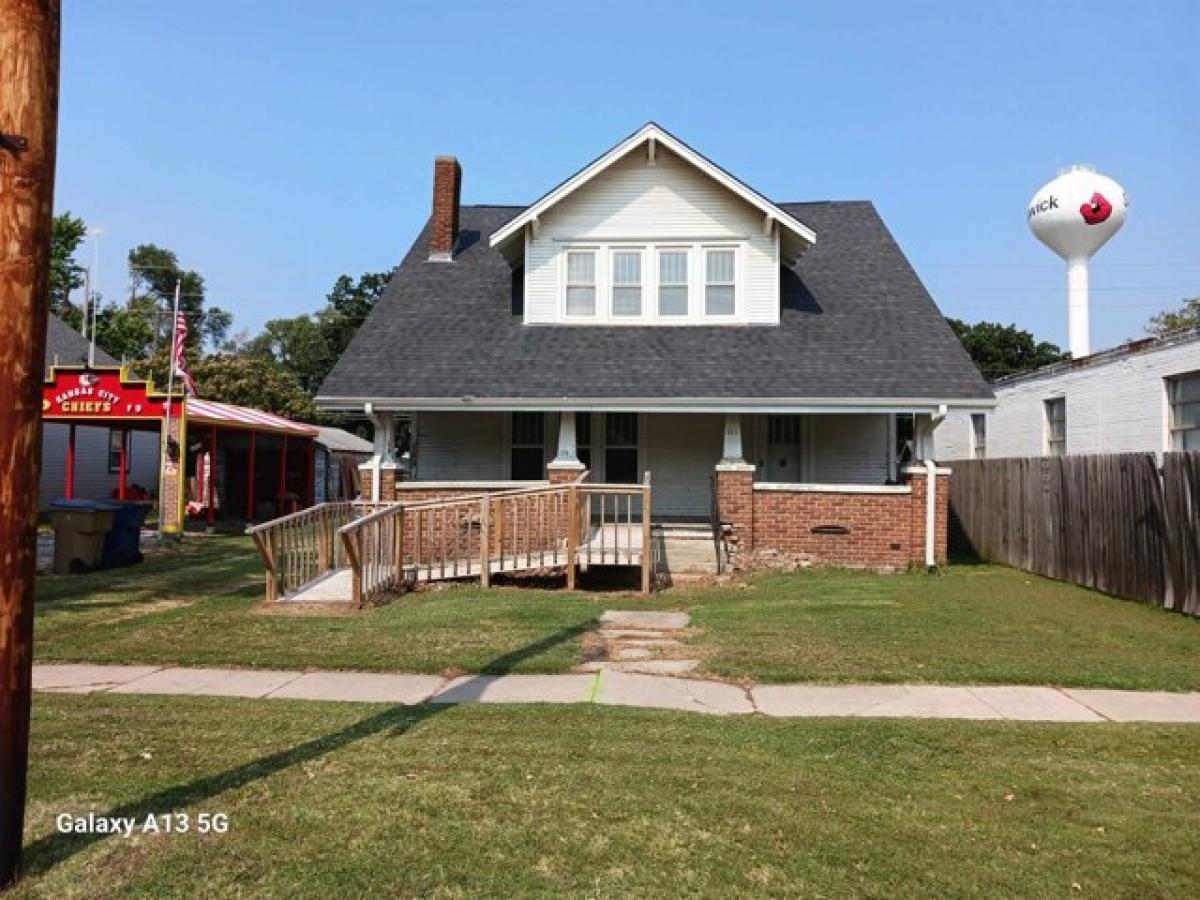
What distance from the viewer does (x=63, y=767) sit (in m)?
4.83

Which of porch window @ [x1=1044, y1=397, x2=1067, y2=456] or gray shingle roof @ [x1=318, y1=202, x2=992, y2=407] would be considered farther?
porch window @ [x1=1044, y1=397, x2=1067, y2=456]

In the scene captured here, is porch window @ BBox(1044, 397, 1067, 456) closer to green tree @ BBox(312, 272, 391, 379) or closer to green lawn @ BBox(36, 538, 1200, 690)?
green lawn @ BBox(36, 538, 1200, 690)

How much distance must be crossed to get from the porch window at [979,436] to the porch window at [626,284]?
32.6 feet

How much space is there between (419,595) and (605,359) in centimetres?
554

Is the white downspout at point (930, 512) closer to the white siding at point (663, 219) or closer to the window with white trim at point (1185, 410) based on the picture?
the white siding at point (663, 219)

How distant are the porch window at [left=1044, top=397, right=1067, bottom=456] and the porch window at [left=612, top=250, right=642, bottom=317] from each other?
29.0 feet

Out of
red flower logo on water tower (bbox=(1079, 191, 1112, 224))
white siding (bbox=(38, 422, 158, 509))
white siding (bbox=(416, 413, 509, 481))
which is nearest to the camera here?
white siding (bbox=(416, 413, 509, 481))

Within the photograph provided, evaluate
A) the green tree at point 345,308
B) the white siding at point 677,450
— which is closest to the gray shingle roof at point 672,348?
the white siding at point 677,450

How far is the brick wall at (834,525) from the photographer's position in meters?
14.0

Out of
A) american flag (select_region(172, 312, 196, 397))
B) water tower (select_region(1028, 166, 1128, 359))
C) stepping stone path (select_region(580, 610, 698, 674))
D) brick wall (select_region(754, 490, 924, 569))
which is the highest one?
water tower (select_region(1028, 166, 1128, 359))

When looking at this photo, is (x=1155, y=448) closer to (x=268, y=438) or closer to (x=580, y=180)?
(x=580, y=180)

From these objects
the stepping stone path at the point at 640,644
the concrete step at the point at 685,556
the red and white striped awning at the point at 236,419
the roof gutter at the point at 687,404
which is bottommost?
the stepping stone path at the point at 640,644

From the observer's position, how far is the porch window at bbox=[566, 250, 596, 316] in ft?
53.3

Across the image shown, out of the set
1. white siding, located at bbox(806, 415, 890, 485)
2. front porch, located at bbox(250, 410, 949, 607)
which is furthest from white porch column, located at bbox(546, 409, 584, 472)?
white siding, located at bbox(806, 415, 890, 485)
